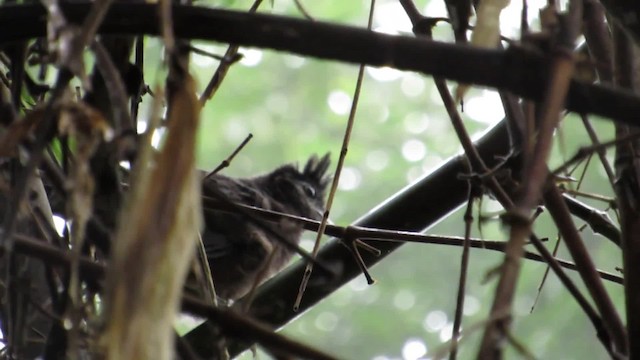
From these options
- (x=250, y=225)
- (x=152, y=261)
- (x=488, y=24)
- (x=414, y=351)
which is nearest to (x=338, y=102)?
(x=414, y=351)

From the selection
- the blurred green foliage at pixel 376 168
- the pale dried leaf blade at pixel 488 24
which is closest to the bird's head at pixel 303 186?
the blurred green foliage at pixel 376 168

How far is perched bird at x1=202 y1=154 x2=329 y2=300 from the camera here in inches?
122

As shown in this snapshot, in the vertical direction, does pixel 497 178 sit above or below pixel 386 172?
below

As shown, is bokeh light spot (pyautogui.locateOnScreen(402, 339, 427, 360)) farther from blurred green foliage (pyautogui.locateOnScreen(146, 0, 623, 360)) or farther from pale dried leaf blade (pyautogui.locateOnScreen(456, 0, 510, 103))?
blurred green foliage (pyautogui.locateOnScreen(146, 0, 623, 360))

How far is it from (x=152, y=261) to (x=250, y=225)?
Answer: 7.35 feet

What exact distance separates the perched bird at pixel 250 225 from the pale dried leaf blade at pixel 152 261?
1.91 metres

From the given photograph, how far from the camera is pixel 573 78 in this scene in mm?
667

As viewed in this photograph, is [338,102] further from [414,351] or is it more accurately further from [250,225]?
[250,225]

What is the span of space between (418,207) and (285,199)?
102 inches

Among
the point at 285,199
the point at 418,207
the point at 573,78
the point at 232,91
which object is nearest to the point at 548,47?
the point at 573,78

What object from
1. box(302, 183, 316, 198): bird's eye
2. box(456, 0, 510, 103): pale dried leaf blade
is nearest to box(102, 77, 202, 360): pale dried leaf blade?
box(456, 0, 510, 103): pale dried leaf blade

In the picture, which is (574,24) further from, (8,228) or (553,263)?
(8,228)

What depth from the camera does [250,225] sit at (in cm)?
275

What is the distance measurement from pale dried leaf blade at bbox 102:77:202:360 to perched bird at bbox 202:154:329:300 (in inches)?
75.3
